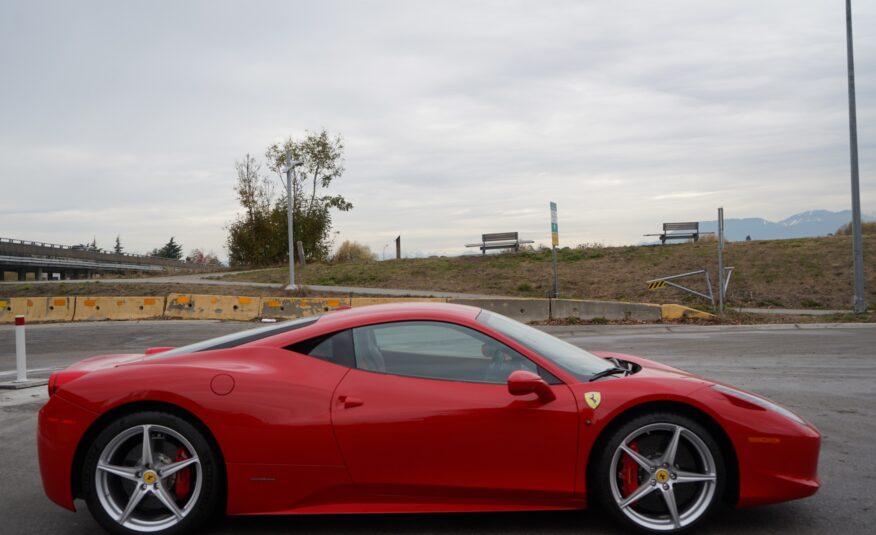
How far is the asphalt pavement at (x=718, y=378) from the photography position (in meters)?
4.06

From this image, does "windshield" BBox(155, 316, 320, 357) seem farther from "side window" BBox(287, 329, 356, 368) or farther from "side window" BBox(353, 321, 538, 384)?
"side window" BBox(353, 321, 538, 384)

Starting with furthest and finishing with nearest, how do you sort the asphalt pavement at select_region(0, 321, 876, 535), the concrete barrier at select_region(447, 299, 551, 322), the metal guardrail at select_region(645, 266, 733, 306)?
the metal guardrail at select_region(645, 266, 733, 306)
the concrete barrier at select_region(447, 299, 551, 322)
the asphalt pavement at select_region(0, 321, 876, 535)

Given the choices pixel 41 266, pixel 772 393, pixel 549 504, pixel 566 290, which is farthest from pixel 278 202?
pixel 549 504

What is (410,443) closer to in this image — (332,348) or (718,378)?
(332,348)

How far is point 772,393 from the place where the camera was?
7746 mm

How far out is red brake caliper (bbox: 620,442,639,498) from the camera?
385 cm

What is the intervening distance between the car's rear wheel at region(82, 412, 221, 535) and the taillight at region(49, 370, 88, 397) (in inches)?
19.1

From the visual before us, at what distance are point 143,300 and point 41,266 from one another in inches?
1675

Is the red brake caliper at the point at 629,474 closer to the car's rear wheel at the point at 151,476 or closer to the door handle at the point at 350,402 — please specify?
the door handle at the point at 350,402

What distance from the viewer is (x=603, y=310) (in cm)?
1770

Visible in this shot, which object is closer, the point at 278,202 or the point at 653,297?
the point at 653,297

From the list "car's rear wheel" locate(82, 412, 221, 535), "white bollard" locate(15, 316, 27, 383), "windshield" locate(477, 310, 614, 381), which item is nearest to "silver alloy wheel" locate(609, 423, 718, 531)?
"windshield" locate(477, 310, 614, 381)

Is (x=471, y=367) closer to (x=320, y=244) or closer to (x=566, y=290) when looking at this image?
(x=566, y=290)

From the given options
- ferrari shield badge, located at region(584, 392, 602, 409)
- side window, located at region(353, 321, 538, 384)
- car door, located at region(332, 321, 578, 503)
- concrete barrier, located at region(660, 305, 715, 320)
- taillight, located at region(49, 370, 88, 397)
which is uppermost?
side window, located at region(353, 321, 538, 384)
